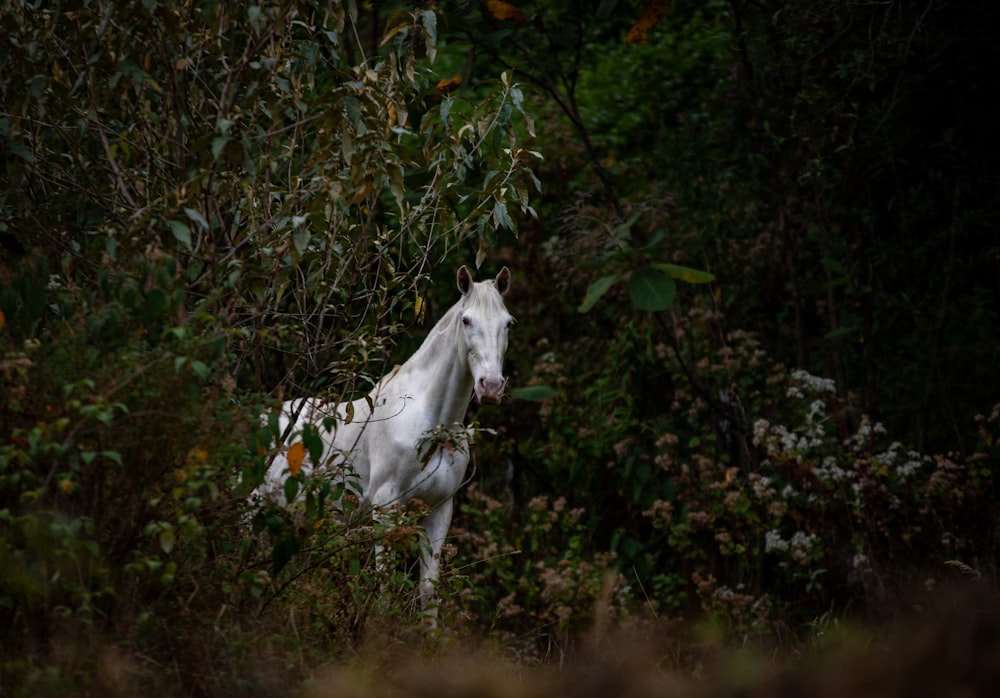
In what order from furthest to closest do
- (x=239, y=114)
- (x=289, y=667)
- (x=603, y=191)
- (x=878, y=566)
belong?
(x=603, y=191)
(x=878, y=566)
(x=239, y=114)
(x=289, y=667)

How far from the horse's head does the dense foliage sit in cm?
36

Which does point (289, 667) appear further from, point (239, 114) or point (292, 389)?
point (239, 114)

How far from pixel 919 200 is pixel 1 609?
22.2 feet

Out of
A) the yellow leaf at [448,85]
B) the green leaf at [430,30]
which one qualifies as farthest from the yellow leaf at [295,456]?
the yellow leaf at [448,85]

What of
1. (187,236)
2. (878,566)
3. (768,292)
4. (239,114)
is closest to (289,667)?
(187,236)

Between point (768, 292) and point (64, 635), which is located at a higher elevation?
point (768, 292)

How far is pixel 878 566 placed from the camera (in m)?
6.71

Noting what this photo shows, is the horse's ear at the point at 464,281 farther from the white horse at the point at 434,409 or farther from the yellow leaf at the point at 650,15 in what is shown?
the yellow leaf at the point at 650,15

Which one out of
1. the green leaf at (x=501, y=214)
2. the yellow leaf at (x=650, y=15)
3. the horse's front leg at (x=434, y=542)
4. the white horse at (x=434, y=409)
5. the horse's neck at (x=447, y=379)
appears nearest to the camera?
the green leaf at (x=501, y=214)

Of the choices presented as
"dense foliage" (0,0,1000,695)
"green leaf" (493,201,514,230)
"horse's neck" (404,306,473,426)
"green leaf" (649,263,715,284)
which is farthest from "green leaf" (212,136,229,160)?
"green leaf" (649,263,715,284)

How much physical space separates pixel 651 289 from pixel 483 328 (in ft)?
4.11

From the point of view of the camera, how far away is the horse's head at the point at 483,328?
217 inches

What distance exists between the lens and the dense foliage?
3.50 meters

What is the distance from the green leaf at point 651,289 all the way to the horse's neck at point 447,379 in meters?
1.10
